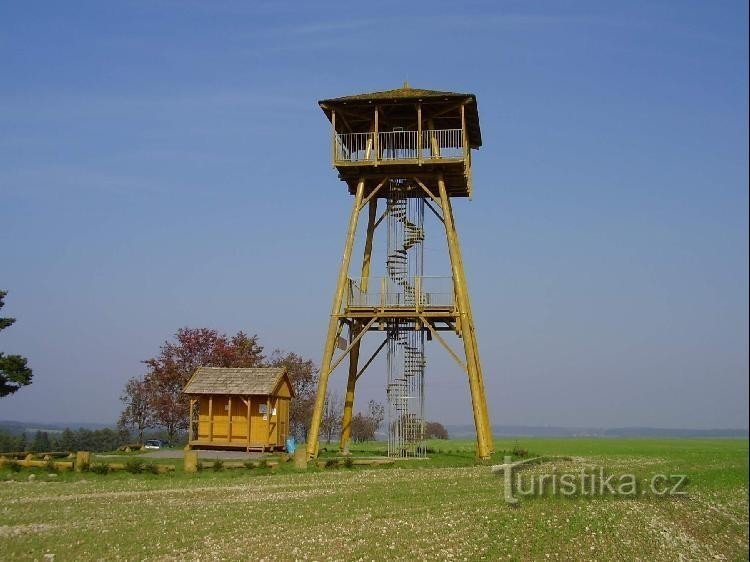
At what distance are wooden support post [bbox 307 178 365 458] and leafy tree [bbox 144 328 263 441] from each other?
20.2 metres

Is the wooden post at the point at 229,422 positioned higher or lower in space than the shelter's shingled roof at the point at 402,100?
lower

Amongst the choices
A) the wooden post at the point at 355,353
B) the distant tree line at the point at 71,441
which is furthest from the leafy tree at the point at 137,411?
the wooden post at the point at 355,353

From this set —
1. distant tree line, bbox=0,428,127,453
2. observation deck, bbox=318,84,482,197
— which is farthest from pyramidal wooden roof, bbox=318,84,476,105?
distant tree line, bbox=0,428,127,453

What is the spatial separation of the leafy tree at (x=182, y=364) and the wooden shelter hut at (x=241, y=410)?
1365 cm

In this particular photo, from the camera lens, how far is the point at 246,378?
40000mm

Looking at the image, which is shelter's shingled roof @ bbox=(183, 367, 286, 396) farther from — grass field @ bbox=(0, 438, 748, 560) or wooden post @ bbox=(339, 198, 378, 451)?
grass field @ bbox=(0, 438, 748, 560)

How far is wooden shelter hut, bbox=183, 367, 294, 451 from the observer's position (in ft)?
128

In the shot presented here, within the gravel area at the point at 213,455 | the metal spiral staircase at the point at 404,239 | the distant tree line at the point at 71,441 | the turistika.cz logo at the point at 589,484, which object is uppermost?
the metal spiral staircase at the point at 404,239

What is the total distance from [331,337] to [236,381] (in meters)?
7.23

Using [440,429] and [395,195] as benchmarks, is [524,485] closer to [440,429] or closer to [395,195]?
[395,195]

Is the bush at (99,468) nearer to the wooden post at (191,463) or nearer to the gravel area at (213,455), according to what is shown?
the wooden post at (191,463)

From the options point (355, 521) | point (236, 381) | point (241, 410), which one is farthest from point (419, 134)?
point (355, 521)

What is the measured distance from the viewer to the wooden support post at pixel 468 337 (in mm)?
34594

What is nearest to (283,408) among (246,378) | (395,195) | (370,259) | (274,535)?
(246,378)
